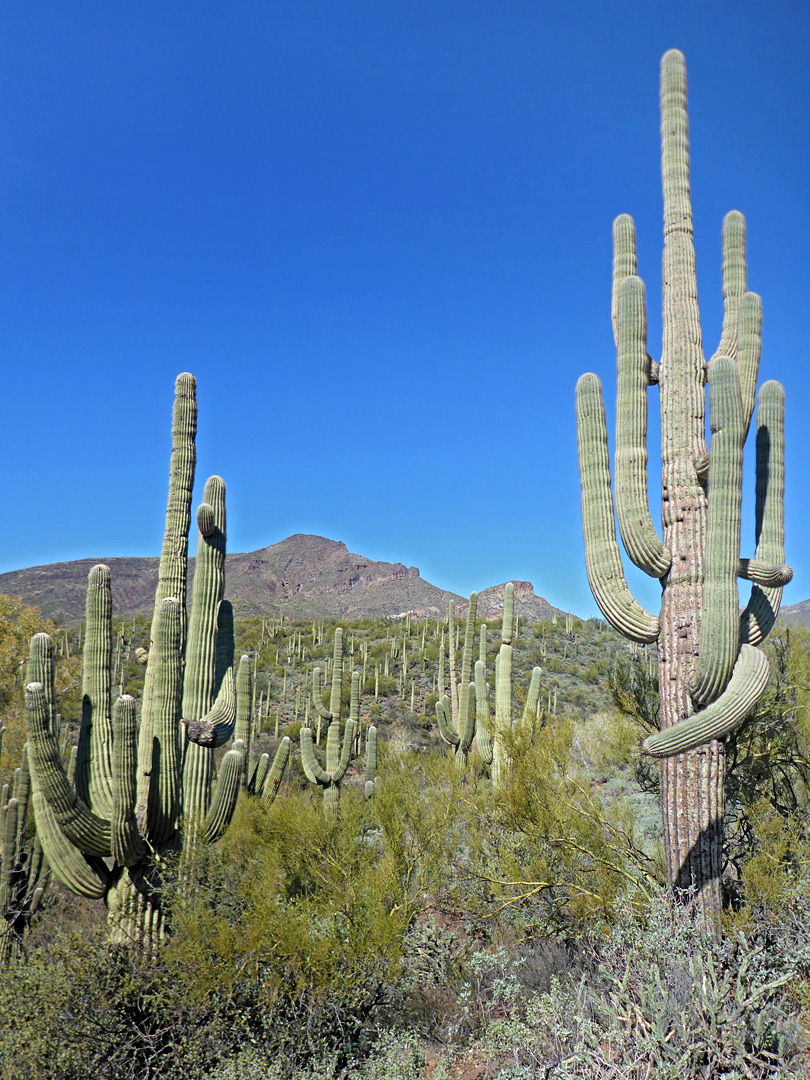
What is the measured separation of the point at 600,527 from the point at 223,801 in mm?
4186

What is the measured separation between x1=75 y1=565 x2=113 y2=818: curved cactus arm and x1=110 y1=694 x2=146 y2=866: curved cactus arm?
305 mm

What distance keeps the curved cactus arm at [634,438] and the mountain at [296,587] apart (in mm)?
36727

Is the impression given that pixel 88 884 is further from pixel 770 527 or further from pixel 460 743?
pixel 460 743

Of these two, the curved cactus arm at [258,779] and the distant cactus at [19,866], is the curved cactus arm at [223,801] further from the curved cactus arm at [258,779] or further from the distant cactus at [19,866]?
the curved cactus arm at [258,779]

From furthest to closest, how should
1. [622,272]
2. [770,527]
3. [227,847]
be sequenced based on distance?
[227,847] → [622,272] → [770,527]

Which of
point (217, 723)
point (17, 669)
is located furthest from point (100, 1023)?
point (17, 669)

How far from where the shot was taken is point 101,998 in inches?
206

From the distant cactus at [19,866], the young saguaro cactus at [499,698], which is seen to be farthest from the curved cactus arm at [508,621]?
the distant cactus at [19,866]

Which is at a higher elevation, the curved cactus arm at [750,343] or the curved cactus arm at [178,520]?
the curved cactus arm at [750,343]

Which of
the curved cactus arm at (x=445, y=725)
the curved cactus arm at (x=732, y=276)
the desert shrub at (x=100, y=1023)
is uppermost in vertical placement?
the curved cactus arm at (x=732, y=276)

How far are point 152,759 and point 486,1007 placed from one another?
11.3ft

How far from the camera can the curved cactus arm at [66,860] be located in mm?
5535

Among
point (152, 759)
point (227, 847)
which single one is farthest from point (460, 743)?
point (152, 759)

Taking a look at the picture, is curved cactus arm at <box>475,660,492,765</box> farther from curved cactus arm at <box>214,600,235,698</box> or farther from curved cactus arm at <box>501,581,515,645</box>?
curved cactus arm at <box>214,600,235,698</box>
